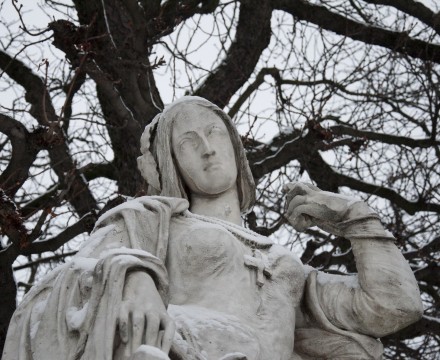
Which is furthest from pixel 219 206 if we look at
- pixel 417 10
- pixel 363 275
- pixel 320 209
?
pixel 417 10

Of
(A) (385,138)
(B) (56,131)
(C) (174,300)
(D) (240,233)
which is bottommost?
(C) (174,300)

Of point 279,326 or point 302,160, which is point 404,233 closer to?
point 302,160

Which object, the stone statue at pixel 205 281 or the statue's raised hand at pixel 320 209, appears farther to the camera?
the statue's raised hand at pixel 320 209

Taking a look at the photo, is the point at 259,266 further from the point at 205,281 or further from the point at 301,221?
the point at 301,221

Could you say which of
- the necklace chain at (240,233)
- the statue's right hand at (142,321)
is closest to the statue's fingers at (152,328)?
the statue's right hand at (142,321)

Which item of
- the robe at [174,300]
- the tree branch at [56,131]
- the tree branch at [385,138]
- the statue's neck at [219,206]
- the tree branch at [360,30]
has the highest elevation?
the tree branch at [360,30]

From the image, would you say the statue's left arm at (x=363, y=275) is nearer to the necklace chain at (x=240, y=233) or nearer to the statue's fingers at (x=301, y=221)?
the statue's fingers at (x=301, y=221)

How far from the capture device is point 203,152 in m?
6.76

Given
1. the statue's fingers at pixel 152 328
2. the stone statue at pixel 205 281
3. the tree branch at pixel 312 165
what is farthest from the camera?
the tree branch at pixel 312 165

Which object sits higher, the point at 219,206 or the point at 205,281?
the point at 219,206

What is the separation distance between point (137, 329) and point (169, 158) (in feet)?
4.63

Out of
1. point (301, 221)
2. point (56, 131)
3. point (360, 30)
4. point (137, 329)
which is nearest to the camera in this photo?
point (137, 329)

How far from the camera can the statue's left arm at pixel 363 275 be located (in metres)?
6.37

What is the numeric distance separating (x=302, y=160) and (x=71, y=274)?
5768mm
